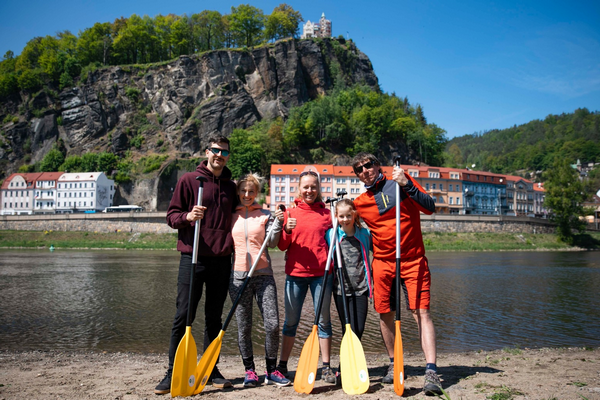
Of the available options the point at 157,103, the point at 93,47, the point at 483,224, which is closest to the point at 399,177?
the point at 483,224

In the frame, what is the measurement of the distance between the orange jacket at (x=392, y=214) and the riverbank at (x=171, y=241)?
45.9 meters

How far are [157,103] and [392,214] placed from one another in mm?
93354

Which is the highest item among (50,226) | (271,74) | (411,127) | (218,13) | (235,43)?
(218,13)

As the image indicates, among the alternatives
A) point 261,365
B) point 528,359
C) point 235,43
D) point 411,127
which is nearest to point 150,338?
point 261,365

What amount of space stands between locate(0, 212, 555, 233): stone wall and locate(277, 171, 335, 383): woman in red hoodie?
51732mm

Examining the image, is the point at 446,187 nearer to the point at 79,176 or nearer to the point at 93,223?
the point at 93,223

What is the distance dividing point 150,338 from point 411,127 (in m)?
85.5

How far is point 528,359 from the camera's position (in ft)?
21.8

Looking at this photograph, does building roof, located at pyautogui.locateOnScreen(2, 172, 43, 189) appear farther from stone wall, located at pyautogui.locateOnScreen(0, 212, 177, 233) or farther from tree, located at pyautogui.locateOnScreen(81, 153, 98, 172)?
stone wall, located at pyautogui.locateOnScreen(0, 212, 177, 233)

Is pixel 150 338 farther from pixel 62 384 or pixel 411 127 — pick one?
pixel 411 127

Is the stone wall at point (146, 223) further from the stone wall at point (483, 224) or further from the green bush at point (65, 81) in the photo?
the green bush at point (65, 81)

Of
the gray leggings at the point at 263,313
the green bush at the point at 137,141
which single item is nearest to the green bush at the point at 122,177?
the green bush at the point at 137,141

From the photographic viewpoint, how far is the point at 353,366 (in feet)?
16.8

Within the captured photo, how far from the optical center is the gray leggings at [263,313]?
5.43 meters
